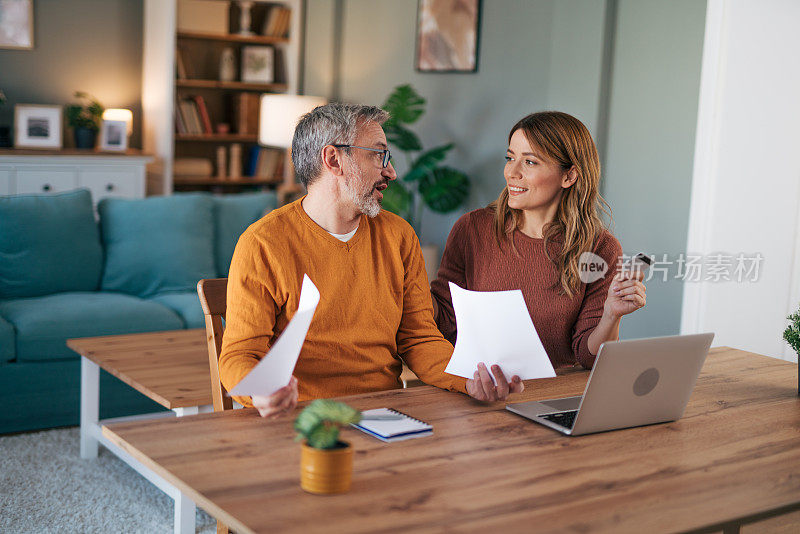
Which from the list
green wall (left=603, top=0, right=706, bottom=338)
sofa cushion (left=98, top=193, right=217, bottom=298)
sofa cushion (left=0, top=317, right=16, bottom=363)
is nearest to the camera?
sofa cushion (left=0, top=317, right=16, bottom=363)

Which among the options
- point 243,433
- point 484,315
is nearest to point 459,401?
point 484,315

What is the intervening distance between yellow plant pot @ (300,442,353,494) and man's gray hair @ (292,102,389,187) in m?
0.90

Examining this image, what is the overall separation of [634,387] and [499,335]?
0.85 ft

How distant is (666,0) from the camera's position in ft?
12.5

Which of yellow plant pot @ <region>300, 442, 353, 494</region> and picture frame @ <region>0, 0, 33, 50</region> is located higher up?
picture frame @ <region>0, 0, 33, 50</region>

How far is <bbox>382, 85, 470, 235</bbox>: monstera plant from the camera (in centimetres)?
488

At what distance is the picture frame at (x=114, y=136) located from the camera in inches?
236

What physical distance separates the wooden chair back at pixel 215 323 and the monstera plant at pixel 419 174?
2.97 metres

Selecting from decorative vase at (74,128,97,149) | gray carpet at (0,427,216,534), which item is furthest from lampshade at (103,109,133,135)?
gray carpet at (0,427,216,534)

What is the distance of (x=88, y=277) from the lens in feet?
13.1

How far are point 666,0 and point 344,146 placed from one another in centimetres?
245

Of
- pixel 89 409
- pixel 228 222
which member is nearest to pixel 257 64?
pixel 228 222

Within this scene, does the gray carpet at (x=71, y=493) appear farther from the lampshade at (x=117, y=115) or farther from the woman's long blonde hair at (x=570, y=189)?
the lampshade at (x=117, y=115)

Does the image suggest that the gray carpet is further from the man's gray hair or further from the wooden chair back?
the man's gray hair
